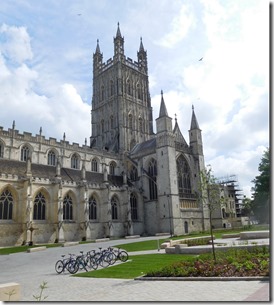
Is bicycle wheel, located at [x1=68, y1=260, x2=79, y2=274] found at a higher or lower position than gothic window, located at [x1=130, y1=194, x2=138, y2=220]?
lower

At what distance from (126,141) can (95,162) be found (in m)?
11.6

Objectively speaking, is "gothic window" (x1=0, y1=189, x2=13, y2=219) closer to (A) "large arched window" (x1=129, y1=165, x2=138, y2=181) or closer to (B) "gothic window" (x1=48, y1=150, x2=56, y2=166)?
(B) "gothic window" (x1=48, y1=150, x2=56, y2=166)

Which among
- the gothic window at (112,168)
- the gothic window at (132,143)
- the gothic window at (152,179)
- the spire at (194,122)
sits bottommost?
the gothic window at (152,179)

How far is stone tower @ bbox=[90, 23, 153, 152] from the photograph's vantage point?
65.6 metres

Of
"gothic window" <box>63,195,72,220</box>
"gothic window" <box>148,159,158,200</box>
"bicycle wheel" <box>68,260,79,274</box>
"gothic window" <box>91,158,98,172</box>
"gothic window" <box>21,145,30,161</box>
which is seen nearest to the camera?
"bicycle wheel" <box>68,260,79,274</box>

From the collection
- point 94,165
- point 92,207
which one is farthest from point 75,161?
point 92,207

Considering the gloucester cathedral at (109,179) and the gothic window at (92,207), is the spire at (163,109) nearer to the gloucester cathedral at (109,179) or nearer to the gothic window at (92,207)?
the gloucester cathedral at (109,179)

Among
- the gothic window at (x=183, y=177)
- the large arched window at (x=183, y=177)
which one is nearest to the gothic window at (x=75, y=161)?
the large arched window at (x=183, y=177)

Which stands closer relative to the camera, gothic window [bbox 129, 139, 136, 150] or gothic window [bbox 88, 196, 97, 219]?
gothic window [bbox 88, 196, 97, 219]

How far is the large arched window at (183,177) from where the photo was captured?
171 feet

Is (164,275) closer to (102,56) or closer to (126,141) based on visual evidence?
(126,141)

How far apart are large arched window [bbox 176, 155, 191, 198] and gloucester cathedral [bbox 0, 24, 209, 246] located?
0.57ft

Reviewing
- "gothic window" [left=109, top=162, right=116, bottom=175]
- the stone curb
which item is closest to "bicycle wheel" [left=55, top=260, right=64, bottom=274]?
A: the stone curb

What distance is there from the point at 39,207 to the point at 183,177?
25.0 meters
